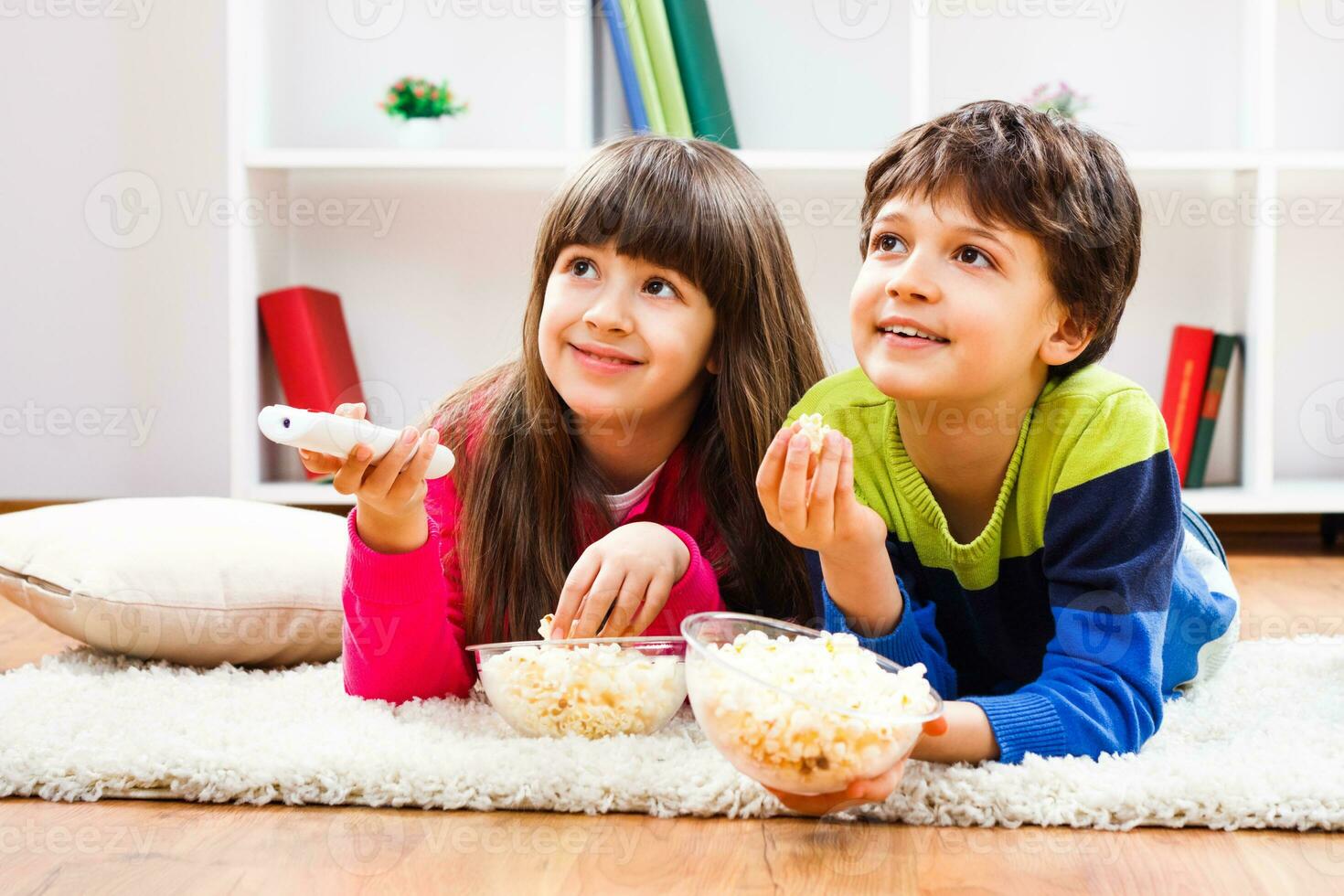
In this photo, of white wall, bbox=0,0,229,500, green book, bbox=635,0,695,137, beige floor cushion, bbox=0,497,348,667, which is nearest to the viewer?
beige floor cushion, bbox=0,497,348,667

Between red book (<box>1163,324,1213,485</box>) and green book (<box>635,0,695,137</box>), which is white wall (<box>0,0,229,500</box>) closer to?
green book (<box>635,0,695,137</box>)

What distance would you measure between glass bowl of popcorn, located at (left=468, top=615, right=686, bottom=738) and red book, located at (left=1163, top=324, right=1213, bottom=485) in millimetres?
1439

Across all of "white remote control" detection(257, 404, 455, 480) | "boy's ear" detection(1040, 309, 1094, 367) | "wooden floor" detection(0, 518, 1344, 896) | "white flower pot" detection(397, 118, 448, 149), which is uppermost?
"white flower pot" detection(397, 118, 448, 149)

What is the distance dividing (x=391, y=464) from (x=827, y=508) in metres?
0.31

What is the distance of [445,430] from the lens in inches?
47.7

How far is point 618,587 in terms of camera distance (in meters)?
0.98

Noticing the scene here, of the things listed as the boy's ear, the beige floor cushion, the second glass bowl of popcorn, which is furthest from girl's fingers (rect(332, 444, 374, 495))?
the boy's ear

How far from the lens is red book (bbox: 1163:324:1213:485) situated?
2.10 m

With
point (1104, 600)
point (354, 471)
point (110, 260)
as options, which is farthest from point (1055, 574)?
point (110, 260)

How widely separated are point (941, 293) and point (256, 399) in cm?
138

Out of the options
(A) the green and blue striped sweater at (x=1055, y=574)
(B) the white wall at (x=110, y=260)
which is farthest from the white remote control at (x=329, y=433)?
(B) the white wall at (x=110, y=260)

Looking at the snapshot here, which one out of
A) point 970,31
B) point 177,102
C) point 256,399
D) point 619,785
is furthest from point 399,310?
point 619,785

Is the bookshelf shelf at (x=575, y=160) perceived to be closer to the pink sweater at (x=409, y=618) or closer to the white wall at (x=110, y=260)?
the white wall at (x=110, y=260)

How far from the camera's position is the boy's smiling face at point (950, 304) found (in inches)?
36.5
